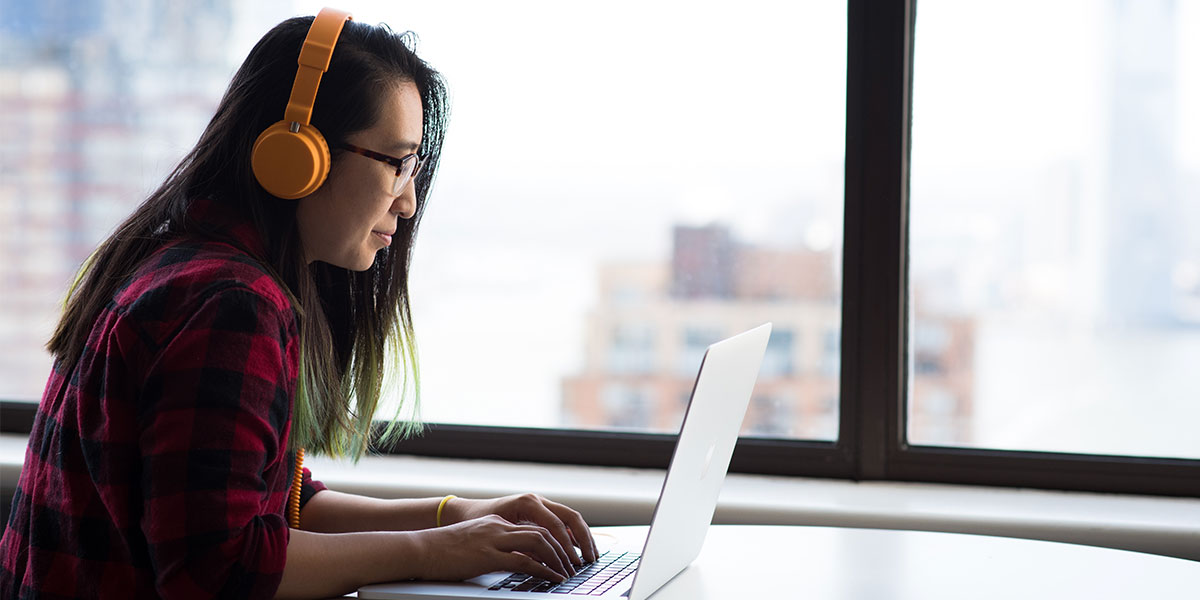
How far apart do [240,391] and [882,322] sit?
4.34 feet

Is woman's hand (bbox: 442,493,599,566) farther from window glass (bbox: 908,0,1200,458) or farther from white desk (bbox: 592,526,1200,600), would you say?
window glass (bbox: 908,0,1200,458)

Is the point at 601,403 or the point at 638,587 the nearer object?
the point at 638,587

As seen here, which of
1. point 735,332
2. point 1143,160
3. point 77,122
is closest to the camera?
point 1143,160

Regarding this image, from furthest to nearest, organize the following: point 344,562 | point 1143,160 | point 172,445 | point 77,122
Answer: point 77,122, point 1143,160, point 344,562, point 172,445

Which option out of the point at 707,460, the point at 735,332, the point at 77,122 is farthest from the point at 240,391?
the point at 77,122

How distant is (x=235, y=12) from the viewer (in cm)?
224

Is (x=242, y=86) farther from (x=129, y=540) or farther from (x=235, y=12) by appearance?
(x=235, y=12)

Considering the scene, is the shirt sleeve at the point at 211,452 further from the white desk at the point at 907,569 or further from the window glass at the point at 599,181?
the window glass at the point at 599,181

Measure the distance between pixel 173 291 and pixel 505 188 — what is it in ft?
4.02

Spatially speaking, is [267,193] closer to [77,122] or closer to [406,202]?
[406,202]

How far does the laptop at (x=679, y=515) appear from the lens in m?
0.97

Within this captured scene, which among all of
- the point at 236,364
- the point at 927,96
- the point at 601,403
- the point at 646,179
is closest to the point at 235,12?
the point at 646,179

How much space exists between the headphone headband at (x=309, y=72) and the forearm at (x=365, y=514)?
49cm

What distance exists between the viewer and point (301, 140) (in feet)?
3.51
